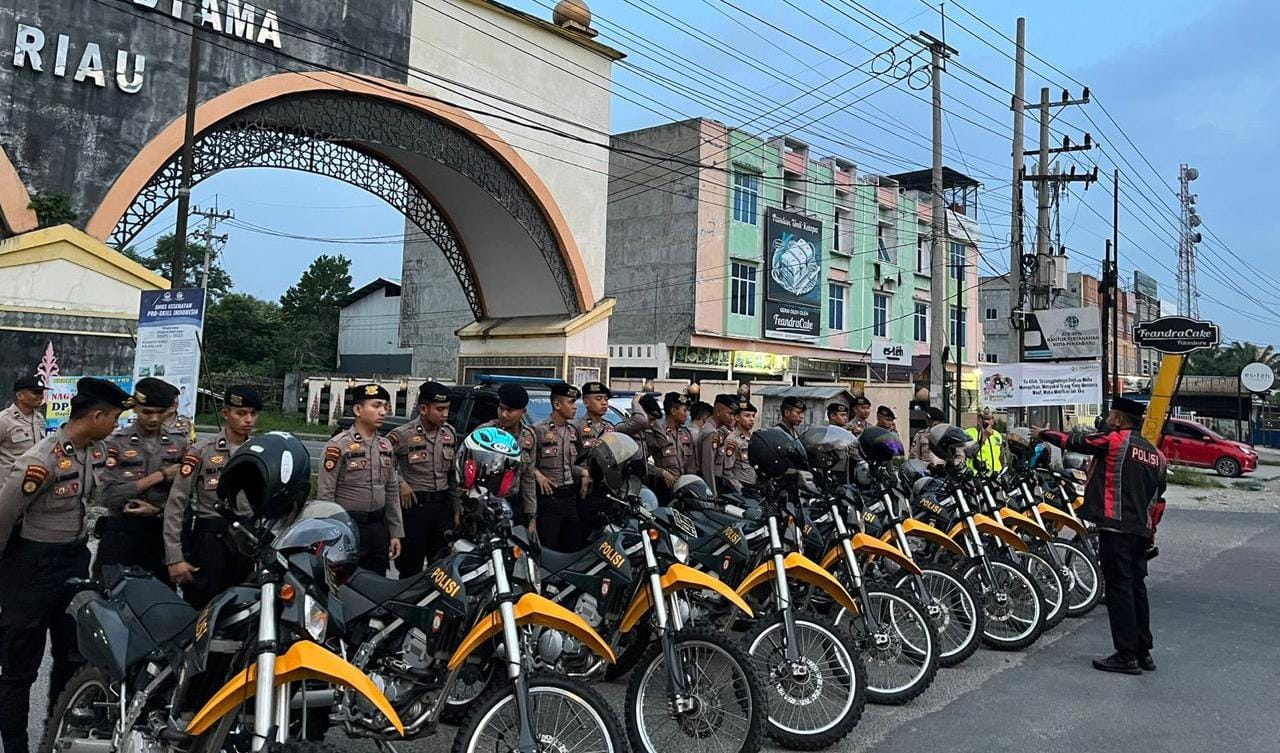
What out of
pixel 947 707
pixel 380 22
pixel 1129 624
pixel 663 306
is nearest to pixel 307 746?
pixel 947 707

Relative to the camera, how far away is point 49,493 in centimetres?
364

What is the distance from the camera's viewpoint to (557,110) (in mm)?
16281

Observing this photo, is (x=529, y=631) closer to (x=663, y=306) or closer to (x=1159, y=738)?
(x=1159, y=738)

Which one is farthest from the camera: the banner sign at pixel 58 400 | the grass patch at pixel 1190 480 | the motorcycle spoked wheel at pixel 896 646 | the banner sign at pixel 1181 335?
the grass patch at pixel 1190 480

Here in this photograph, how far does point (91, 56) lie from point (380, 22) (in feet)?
14.0

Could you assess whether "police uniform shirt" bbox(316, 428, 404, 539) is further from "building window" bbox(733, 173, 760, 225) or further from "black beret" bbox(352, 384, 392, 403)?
"building window" bbox(733, 173, 760, 225)

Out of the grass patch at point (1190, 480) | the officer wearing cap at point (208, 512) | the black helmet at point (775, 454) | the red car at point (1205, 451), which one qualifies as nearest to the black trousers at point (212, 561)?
the officer wearing cap at point (208, 512)

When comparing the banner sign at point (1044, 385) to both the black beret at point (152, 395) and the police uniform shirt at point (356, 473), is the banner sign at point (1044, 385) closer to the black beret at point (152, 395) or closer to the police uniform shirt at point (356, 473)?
Result: the police uniform shirt at point (356, 473)

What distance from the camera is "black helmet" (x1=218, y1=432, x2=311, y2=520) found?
9.51 feet

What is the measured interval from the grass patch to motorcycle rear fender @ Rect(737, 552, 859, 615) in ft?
59.5

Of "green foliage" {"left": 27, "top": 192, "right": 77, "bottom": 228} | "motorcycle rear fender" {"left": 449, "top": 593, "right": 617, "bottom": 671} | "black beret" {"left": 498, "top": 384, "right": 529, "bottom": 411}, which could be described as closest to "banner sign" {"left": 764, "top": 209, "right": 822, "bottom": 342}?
"green foliage" {"left": 27, "top": 192, "right": 77, "bottom": 228}

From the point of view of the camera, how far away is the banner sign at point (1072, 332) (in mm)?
13547

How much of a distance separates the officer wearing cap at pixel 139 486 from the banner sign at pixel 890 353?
26.9 metres

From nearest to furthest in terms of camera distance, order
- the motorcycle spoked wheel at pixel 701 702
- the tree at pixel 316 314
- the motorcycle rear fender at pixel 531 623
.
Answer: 1. the motorcycle rear fender at pixel 531 623
2. the motorcycle spoked wheel at pixel 701 702
3. the tree at pixel 316 314
